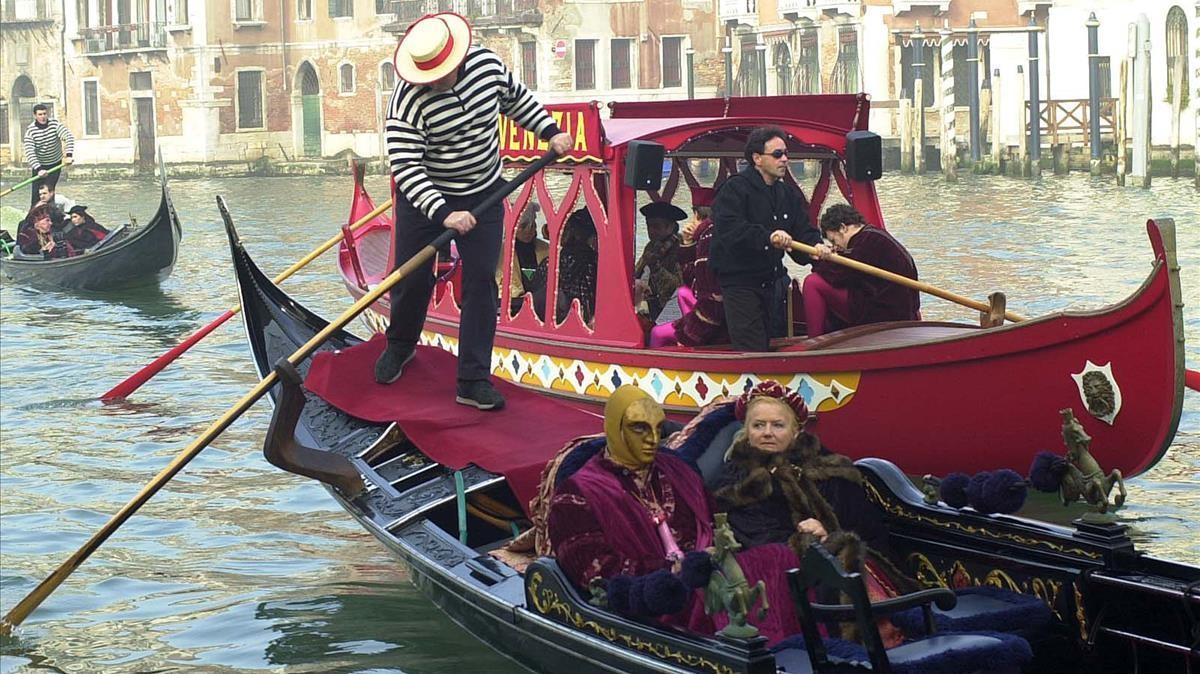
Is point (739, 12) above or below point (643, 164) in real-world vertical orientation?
above

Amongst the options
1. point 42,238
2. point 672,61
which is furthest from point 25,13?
point 42,238

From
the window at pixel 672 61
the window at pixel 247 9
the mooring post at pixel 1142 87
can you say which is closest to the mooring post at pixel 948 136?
the mooring post at pixel 1142 87

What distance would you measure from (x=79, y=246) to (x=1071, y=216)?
29.7 ft

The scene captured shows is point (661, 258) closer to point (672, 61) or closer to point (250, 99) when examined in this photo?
point (672, 61)

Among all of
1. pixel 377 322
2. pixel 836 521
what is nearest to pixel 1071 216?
pixel 377 322

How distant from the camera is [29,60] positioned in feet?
117

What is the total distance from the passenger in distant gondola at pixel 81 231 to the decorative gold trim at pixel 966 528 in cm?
974

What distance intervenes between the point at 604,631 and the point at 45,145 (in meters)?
10.5

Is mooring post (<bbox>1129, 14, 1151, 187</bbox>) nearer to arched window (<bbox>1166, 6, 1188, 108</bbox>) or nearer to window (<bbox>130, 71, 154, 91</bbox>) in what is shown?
arched window (<bbox>1166, 6, 1188, 108</bbox>)

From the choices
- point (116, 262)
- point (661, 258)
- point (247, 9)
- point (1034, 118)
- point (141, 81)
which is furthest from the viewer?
point (141, 81)

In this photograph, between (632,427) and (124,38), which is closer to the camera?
(632,427)

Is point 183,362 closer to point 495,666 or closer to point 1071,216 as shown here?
point 495,666

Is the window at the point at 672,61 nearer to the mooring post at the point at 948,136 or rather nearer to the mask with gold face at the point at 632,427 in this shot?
the mooring post at the point at 948,136

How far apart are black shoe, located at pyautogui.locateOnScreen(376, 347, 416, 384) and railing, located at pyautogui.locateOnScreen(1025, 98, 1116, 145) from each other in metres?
17.9
